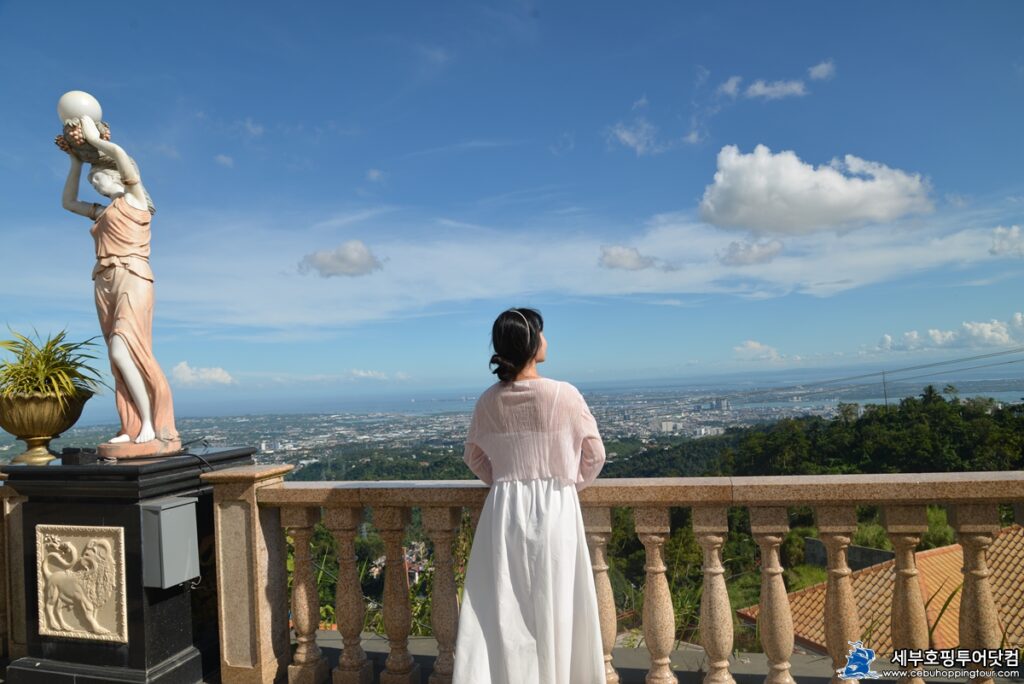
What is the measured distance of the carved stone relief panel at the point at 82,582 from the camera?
3.40 metres

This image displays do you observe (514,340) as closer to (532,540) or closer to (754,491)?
(532,540)

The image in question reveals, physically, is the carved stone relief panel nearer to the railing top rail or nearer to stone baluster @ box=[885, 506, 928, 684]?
the railing top rail

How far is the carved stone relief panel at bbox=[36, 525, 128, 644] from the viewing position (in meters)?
3.40

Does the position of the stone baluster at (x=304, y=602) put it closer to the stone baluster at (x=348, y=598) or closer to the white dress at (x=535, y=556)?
the stone baluster at (x=348, y=598)

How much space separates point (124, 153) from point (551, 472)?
10.7 feet

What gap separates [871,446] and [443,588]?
1629 centimetres

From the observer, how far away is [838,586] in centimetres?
285

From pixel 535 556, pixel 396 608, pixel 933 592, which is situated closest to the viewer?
pixel 535 556

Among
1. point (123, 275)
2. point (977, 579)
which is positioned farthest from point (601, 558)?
point (123, 275)

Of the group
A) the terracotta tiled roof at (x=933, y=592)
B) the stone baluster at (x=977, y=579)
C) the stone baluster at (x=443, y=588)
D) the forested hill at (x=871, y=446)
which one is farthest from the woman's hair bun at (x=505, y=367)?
the forested hill at (x=871, y=446)

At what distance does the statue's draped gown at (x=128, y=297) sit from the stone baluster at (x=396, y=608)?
1583 millimetres

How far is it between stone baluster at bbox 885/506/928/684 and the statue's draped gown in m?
3.96

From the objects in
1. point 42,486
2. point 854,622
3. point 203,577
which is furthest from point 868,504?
point 42,486

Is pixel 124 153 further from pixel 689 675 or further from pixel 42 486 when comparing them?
pixel 689 675
